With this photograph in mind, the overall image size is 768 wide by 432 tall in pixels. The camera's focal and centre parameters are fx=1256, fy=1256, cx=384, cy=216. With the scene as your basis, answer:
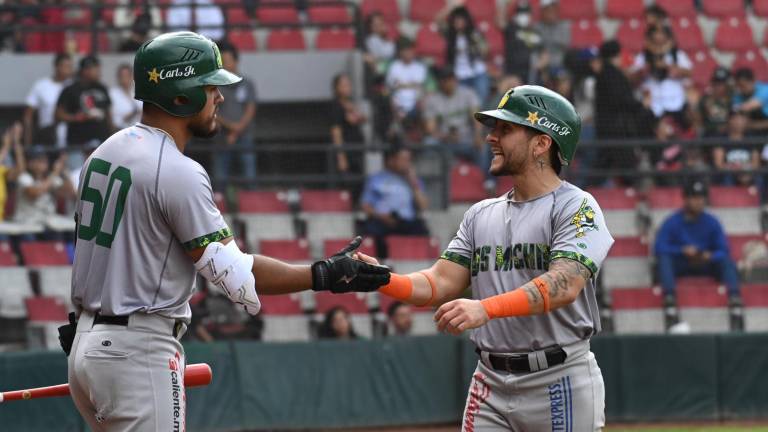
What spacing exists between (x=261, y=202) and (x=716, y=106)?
544 cm

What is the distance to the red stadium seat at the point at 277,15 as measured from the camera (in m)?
16.0

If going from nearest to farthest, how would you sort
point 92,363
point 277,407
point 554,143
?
1. point 92,363
2. point 554,143
3. point 277,407

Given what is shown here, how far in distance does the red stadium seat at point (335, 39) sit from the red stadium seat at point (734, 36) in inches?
206

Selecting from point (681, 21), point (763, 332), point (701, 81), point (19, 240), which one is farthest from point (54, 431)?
point (681, 21)

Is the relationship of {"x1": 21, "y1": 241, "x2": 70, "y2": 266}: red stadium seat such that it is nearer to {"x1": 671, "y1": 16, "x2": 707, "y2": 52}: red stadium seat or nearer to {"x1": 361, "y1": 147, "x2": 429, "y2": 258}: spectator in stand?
{"x1": 361, "y1": 147, "x2": 429, "y2": 258}: spectator in stand

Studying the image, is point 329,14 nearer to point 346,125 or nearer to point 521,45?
point 521,45

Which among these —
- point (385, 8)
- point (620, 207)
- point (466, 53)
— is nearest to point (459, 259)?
point (620, 207)

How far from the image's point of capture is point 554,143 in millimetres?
5426

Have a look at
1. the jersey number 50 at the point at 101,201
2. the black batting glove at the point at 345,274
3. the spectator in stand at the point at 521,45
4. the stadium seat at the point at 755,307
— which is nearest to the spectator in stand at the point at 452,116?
the spectator in stand at the point at 521,45

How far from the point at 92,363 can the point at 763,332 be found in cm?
895

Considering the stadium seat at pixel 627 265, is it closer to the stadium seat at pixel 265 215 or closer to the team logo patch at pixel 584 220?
the stadium seat at pixel 265 215

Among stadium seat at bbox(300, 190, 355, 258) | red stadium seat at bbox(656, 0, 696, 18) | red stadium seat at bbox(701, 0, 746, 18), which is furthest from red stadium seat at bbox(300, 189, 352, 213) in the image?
red stadium seat at bbox(701, 0, 746, 18)

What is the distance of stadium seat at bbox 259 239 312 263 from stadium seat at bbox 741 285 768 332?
4.52 metres

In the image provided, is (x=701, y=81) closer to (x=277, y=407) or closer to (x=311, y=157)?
(x=311, y=157)
